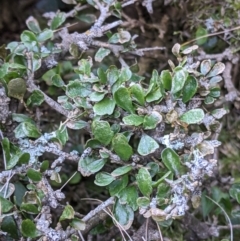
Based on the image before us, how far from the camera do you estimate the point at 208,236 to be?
3.88ft

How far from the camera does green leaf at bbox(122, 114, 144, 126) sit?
3.24ft

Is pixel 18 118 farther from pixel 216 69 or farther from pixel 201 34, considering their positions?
pixel 201 34

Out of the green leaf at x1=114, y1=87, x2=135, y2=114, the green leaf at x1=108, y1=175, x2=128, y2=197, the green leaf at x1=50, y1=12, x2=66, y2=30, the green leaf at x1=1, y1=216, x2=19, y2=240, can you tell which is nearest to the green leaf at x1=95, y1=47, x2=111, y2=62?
the green leaf at x1=50, y1=12, x2=66, y2=30

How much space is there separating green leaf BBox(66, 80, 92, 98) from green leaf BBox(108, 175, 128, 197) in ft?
0.68

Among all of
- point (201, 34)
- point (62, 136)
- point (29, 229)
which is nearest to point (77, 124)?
point (62, 136)

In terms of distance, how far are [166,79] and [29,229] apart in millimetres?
429

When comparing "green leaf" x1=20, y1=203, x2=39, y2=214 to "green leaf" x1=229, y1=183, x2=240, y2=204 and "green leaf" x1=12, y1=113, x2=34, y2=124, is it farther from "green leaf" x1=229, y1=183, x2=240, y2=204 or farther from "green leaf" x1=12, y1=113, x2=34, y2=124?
"green leaf" x1=229, y1=183, x2=240, y2=204

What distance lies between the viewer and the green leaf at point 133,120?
99 centimetres

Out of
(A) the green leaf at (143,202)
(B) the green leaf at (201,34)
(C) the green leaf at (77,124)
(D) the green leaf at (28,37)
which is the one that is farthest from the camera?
(B) the green leaf at (201,34)

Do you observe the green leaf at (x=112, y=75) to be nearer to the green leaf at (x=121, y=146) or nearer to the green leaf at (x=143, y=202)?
the green leaf at (x=121, y=146)

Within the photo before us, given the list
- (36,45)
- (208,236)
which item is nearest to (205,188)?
(208,236)

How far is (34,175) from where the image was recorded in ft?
3.34

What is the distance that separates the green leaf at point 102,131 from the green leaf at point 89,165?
54mm

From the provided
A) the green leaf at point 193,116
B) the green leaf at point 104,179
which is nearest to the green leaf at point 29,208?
the green leaf at point 104,179
